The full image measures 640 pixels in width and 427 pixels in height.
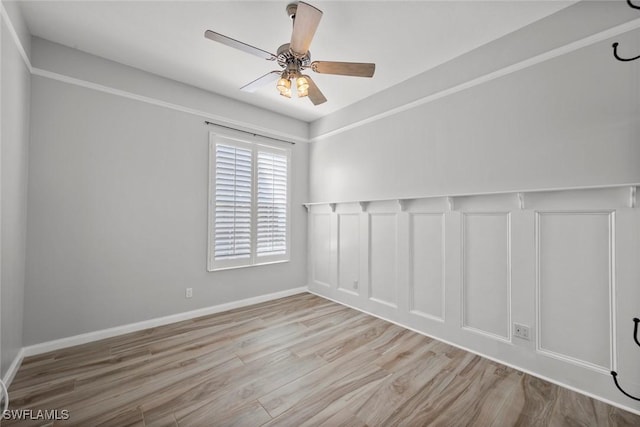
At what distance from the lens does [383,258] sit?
10.7ft

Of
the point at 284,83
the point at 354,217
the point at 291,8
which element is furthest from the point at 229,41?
the point at 354,217

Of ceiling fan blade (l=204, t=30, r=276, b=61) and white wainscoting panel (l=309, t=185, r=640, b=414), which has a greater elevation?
ceiling fan blade (l=204, t=30, r=276, b=61)

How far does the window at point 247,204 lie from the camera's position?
341 centimetres

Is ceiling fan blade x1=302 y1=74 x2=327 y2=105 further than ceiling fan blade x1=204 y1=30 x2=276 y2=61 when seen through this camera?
Yes

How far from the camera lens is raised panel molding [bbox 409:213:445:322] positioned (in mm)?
2736

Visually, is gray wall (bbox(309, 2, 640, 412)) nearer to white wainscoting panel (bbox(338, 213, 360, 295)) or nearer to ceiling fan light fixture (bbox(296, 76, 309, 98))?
white wainscoting panel (bbox(338, 213, 360, 295))

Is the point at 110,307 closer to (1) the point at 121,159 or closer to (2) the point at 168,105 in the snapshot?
(1) the point at 121,159

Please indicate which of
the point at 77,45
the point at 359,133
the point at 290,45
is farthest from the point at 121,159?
the point at 359,133

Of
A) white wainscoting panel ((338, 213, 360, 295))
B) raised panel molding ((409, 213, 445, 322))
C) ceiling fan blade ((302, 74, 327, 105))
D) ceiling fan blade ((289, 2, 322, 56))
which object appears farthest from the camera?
white wainscoting panel ((338, 213, 360, 295))

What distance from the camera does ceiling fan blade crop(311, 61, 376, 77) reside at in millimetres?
2021

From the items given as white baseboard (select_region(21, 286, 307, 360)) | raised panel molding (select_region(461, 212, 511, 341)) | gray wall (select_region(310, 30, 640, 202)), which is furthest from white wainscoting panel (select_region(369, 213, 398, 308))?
white baseboard (select_region(21, 286, 307, 360))

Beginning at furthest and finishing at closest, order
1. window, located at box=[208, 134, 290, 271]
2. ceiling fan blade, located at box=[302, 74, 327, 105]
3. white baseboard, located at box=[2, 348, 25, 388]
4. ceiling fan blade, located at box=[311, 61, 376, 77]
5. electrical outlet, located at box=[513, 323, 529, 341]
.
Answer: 1. window, located at box=[208, 134, 290, 271]
2. ceiling fan blade, located at box=[302, 74, 327, 105]
3. electrical outlet, located at box=[513, 323, 529, 341]
4. ceiling fan blade, located at box=[311, 61, 376, 77]
5. white baseboard, located at box=[2, 348, 25, 388]

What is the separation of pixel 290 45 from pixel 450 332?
2922 mm

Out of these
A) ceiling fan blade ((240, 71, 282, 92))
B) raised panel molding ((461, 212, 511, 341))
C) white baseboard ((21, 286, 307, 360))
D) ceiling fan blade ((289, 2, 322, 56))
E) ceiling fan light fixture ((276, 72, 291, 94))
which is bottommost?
white baseboard ((21, 286, 307, 360))
